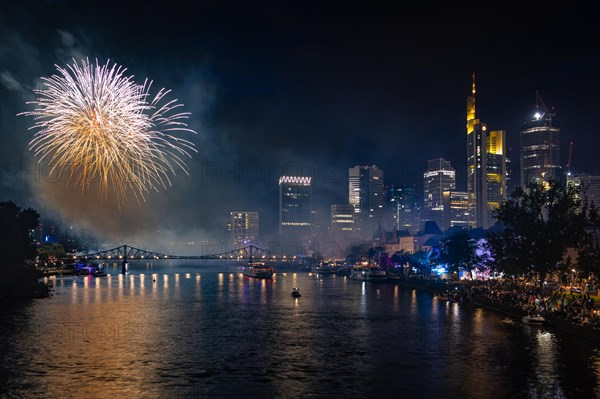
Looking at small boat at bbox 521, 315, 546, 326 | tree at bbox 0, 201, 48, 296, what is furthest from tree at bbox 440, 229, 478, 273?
tree at bbox 0, 201, 48, 296

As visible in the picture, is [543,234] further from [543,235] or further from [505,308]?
[505,308]

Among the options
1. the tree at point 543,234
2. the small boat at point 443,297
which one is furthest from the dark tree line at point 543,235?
the small boat at point 443,297

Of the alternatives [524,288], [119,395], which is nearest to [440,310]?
[524,288]

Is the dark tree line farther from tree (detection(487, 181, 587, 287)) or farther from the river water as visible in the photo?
the river water

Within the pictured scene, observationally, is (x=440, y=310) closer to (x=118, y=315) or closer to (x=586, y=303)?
(x=586, y=303)

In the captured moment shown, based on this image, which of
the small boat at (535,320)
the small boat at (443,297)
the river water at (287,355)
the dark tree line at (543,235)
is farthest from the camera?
the small boat at (443,297)

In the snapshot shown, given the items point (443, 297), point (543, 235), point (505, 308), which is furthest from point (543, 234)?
point (443, 297)

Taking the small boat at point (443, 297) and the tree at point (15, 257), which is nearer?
the tree at point (15, 257)

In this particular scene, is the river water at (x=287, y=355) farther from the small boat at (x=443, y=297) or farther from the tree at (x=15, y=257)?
the small boat at (x=443, y=297)
